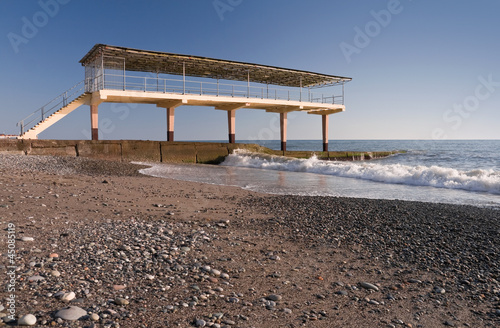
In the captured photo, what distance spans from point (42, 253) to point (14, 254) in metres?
0.24

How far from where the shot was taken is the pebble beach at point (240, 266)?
264cm

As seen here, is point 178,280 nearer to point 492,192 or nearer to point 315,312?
point 315,312

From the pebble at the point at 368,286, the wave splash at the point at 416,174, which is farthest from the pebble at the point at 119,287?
the wave splash at the point at 416,174

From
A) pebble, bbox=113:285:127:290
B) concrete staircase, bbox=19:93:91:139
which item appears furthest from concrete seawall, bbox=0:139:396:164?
pebble, bbox=113:285:127:290

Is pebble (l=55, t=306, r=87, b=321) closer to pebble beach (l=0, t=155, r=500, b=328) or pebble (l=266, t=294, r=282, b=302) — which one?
pebble beach (l=0, t=155, r=500, b=328)

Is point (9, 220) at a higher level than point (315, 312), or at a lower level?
higher

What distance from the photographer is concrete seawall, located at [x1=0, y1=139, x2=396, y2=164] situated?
17484 mm

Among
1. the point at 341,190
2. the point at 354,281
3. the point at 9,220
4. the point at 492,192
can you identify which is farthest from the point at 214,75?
the point at 354,281

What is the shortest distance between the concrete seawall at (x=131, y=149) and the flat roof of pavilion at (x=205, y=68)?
4.79 m

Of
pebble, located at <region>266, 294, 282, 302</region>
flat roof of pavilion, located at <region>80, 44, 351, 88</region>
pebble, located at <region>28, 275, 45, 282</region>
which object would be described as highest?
flat roof of pavilion, located at <region>80, 44, 351, 88</region>

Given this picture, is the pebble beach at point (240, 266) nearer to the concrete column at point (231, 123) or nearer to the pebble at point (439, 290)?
the pebble at point (439, 290)

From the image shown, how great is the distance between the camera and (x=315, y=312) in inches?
109

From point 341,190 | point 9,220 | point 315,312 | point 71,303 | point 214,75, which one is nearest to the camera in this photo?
point 71,303

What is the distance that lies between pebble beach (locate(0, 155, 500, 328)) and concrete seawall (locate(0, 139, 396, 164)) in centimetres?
1309
